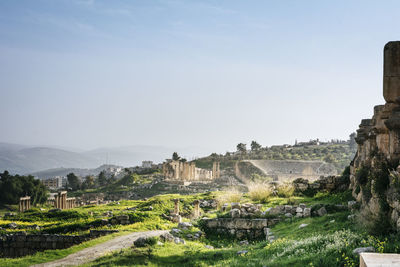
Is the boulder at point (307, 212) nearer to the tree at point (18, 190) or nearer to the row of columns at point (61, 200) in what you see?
the row of columns at point (61, 200)

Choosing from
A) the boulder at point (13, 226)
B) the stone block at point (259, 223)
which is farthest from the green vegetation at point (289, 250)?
the boulder at point (13, 226)

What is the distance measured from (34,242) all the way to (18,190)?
162ft

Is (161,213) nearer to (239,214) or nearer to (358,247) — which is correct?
(239,214)

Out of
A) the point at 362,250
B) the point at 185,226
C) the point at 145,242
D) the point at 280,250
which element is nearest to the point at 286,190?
the point at 185,226

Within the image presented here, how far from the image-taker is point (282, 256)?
868cm

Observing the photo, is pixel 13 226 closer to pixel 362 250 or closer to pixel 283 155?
pixel 362 250

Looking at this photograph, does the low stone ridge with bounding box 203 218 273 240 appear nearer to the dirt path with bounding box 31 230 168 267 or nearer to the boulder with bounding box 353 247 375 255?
the dirt path with bounding box 31 230 168 267

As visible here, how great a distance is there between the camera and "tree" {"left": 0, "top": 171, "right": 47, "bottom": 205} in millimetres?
59781

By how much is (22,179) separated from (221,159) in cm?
5986

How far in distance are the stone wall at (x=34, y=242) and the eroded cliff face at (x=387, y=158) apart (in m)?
10.6

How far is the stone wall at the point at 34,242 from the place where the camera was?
632 inches

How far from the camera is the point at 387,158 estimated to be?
10.9 m

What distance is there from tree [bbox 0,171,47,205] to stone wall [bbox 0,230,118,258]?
45514 millimetres

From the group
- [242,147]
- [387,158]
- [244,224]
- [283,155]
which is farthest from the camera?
[242,147]
